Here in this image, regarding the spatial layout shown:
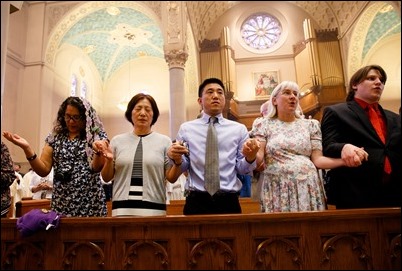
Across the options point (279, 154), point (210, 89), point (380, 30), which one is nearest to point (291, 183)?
point (279, 154)

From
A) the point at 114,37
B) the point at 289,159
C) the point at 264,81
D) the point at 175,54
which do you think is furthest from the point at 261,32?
the point at 289,159

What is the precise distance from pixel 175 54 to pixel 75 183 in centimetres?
605

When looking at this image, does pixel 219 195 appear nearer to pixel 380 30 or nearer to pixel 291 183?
pixel 291 183

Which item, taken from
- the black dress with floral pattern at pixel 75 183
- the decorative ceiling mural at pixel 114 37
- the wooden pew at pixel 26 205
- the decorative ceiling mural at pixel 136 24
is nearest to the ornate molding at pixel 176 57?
the decorative ceiling mural at pixel 136 24

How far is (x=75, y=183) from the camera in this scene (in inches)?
87.9

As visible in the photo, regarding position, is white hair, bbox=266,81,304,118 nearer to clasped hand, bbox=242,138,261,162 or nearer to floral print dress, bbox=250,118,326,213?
floral print dress, bbox=250,118,326,213

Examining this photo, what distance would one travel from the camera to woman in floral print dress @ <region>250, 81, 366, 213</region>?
6.88 ft

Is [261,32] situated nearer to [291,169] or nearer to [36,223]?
[291,169]

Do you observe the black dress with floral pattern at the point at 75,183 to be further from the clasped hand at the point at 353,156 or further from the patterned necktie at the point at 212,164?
the clasped hand at the point at 353,156

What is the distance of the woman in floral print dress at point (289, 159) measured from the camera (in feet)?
6.88

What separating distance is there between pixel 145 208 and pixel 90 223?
399 millimetres

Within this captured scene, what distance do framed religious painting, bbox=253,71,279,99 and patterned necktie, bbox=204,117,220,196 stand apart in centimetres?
1101

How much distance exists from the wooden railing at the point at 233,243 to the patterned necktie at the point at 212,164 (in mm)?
364

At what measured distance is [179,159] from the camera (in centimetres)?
199
